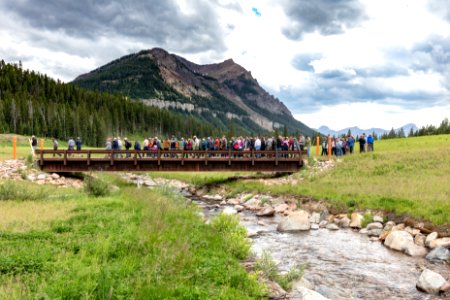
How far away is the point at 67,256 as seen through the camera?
916 cm

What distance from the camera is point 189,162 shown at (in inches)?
1367

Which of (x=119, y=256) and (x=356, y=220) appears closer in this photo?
(x=119, y=256)

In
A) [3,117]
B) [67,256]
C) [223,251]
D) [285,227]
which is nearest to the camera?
[67,256]

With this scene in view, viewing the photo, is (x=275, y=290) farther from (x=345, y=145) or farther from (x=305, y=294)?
(x=345, y=145)

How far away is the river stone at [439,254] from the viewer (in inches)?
537

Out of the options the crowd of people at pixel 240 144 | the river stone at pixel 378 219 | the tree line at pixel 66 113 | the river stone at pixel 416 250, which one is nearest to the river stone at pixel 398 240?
the river stone at pixel 416 250

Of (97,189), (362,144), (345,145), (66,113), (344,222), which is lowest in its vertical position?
(344,222)


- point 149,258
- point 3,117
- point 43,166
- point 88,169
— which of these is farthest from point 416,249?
point 3,117

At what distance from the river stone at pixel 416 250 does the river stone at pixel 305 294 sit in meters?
6.99

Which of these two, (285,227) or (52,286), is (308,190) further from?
(52,286)

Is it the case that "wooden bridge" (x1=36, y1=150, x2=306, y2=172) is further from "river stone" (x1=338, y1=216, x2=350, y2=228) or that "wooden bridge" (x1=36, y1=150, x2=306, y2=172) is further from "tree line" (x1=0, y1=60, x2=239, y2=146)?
"tree line" (x1=0, y1=60, x2=239, y2=146)

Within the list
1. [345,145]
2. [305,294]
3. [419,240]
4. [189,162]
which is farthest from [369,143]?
[305,294]

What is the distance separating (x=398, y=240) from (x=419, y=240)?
889 mm

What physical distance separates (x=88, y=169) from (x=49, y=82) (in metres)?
110
